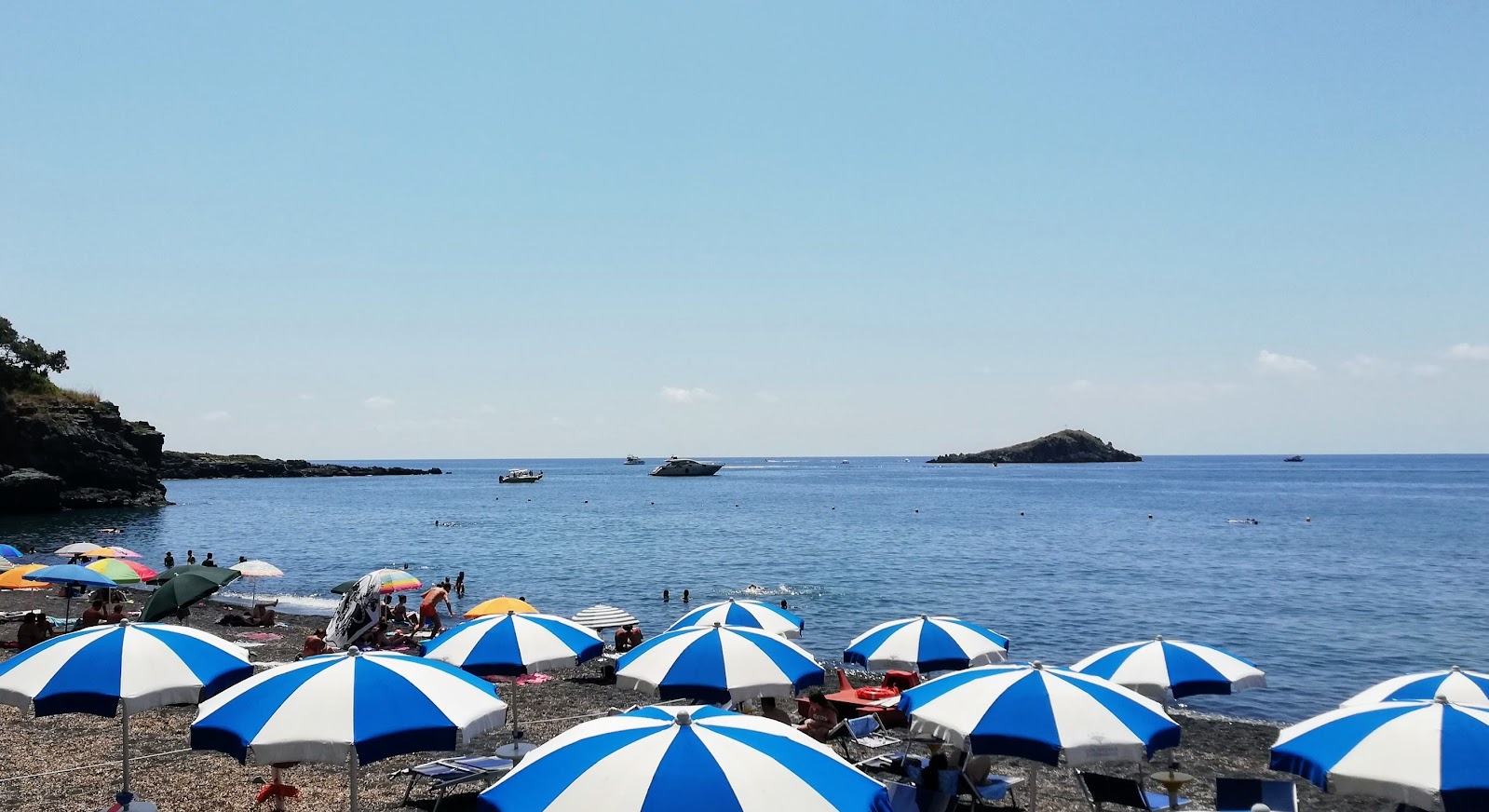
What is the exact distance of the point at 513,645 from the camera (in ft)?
39.3

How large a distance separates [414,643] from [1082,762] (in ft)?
65.4

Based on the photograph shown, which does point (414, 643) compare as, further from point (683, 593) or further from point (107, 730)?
point (683, 593)

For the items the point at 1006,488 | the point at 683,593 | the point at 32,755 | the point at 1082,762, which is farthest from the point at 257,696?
the point at 1006,488

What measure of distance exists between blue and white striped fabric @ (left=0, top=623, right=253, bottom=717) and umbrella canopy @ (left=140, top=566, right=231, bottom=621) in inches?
462

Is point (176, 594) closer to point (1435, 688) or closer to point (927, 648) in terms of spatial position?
point (927, 648)

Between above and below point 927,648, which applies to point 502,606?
below

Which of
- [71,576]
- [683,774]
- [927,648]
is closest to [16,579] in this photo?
[71,576]

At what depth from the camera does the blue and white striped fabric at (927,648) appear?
1285 centimetres

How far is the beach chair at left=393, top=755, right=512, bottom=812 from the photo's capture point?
11492mm

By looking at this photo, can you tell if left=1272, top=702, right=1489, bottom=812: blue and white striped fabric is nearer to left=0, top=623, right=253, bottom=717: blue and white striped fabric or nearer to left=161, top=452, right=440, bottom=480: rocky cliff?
left=0, top=623, right=253, bottom=717: blue and white striped fabric

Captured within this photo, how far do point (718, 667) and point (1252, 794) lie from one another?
18.8 ft

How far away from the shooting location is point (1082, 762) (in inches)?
300

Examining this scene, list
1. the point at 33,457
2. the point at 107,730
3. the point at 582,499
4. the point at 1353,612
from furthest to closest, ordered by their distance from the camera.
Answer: the point at 582,499 → the point at 33,457 → the point at 1353,612 → the point at 107,730

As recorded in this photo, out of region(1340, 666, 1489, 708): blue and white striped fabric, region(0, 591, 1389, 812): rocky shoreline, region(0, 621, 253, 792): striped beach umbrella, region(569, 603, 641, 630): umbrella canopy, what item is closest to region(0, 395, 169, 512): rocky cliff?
region(569, 603, 641, 630): umbrella canopy
